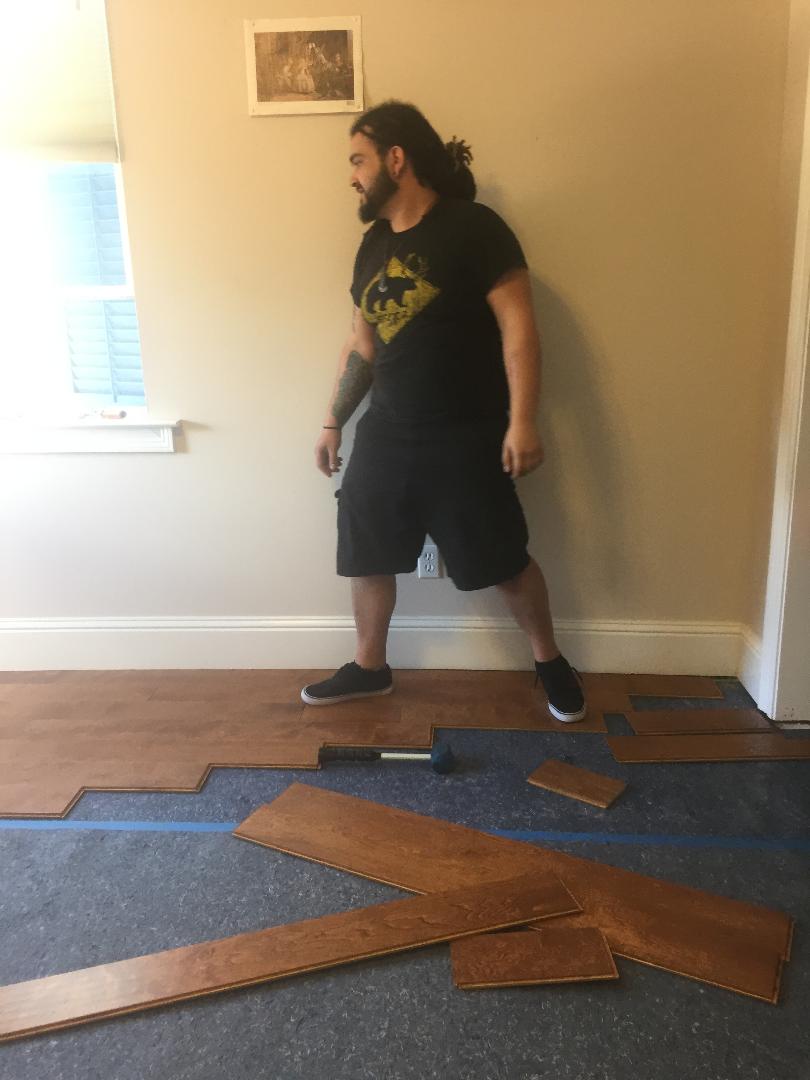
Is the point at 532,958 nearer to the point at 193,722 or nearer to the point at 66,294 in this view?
the point at 193,722

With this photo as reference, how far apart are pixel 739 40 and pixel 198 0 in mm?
1348

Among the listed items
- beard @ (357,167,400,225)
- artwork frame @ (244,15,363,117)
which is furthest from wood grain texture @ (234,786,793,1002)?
artwork frame @ (244,15,363,117)

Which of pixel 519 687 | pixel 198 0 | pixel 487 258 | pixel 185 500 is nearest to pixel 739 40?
pixel 487 258

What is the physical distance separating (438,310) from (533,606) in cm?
78

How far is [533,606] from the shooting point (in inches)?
78.4

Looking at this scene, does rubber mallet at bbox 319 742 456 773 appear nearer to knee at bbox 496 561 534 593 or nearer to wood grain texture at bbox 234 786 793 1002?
wood grain texture at bbox 234 786 793 1002

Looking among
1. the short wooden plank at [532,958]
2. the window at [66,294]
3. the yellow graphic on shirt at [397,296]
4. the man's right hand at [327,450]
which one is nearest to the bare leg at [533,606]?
the man's right hand at [327,450]

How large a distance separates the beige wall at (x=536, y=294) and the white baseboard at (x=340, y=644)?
0.05 metres

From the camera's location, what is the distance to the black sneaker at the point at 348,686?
209 cm

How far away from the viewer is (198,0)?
1942 millimetres

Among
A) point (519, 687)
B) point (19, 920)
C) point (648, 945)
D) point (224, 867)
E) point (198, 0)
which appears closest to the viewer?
point (648, 945)

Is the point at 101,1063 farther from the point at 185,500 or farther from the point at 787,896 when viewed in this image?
the point at 185,500

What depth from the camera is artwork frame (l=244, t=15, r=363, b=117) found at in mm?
1928

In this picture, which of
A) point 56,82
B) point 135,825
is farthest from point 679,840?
point 56,82
